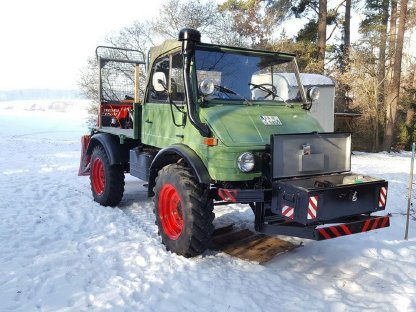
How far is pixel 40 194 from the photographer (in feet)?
25.4

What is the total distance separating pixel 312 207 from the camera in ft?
12.0

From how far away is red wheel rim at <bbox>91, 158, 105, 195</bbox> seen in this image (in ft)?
24.1

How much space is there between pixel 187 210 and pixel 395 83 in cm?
2099

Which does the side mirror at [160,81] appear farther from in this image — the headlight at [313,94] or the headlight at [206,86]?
the headlight at [313,94]

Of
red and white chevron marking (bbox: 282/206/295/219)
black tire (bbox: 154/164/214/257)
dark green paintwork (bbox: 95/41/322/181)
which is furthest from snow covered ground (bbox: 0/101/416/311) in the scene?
dark green paintwork (bbox: 95/41/322/181)

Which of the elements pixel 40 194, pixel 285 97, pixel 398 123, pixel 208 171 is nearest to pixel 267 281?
pixel 208 171

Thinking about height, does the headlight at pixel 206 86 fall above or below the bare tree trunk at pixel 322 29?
below

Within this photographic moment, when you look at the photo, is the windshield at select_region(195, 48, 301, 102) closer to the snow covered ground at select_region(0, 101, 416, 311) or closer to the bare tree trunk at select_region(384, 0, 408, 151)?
the snow covered ground at select_region(0, 101, 416, 311)

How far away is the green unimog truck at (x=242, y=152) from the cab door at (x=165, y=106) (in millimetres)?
14

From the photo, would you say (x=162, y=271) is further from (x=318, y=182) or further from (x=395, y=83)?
(x=395, y=83)

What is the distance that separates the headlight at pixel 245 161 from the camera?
13.3 feet

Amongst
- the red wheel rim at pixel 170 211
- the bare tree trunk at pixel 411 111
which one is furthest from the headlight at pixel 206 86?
the bare tree trunk at pixel 411 111

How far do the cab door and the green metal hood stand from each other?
20.5 inches

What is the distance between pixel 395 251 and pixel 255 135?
2519 mm
